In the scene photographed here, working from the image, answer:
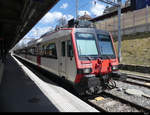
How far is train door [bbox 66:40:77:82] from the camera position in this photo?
5.65 m

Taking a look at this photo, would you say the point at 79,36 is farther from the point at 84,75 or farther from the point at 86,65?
the point at 84,75

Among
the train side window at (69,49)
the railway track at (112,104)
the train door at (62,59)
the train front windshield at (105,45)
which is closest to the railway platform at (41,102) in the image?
the railway track at (112,104)

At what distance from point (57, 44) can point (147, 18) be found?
19.9 meters

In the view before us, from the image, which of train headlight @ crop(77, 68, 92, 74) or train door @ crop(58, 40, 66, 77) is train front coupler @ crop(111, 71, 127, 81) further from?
train door @ crop(58, 40, 66, 77)

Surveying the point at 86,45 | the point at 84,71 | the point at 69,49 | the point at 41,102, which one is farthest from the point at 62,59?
the point at 41,102

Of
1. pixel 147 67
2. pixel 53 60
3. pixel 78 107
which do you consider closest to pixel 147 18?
pixel 147 67

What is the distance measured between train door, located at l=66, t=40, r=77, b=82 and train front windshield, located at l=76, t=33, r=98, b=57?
0.37 m

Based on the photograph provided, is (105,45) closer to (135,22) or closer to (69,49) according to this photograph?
(69,49)

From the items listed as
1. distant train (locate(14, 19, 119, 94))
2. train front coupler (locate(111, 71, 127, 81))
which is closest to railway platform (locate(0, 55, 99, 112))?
distant train (locate(14, 19, 119, 94))

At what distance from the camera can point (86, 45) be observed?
583 cm

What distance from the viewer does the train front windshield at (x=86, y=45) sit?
5.66 m

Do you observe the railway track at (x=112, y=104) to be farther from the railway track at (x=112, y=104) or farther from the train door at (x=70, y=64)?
the train door at (x=70, y=64)

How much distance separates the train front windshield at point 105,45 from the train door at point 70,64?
4.14ft

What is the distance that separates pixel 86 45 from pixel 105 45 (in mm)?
1046
